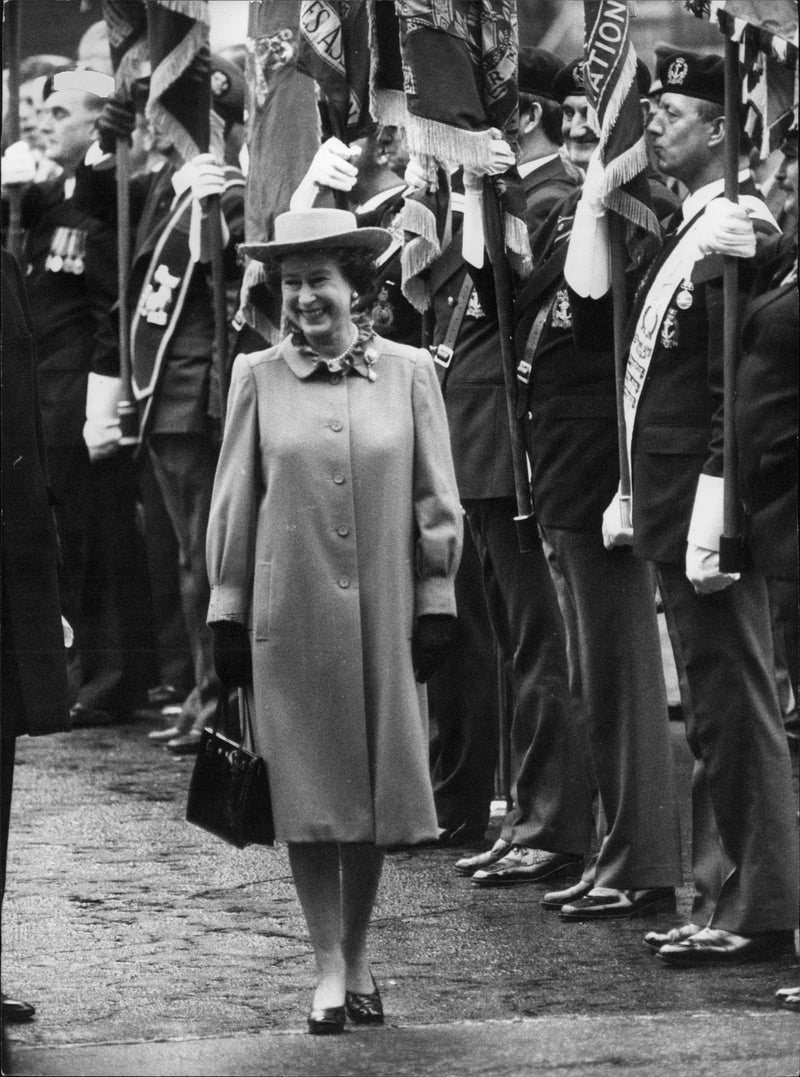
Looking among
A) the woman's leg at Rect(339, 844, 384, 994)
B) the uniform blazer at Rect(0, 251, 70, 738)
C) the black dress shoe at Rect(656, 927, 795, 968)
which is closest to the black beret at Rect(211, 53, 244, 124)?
the uniform blazer at Rect(0, 251, 70, 738)

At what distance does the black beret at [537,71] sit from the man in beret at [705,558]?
770 mm

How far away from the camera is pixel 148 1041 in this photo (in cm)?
563

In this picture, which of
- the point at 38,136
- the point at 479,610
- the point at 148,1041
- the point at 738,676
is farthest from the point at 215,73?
the point at 148,1041

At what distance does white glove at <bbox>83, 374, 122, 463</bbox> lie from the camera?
8.34 metres

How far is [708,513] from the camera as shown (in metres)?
6.10

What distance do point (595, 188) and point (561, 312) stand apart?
51 centimetres

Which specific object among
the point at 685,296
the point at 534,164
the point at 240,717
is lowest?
the point at 240,717

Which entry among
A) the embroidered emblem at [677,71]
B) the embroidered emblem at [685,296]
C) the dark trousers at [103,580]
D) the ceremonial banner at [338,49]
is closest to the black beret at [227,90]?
the dark trousers at [103,580]

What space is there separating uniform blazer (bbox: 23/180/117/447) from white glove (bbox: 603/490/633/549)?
1927 mm

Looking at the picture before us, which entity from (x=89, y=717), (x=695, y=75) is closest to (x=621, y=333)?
(x=695, y=75)

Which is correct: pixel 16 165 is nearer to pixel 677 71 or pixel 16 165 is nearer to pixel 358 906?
pixel 677 71

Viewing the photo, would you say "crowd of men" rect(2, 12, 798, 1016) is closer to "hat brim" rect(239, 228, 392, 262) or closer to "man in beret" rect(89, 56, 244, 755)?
"man in beret" rect(89, 56, 244, 755)

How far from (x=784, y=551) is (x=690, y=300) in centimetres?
94

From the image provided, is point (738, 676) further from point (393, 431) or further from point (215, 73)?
point (215, 73)
